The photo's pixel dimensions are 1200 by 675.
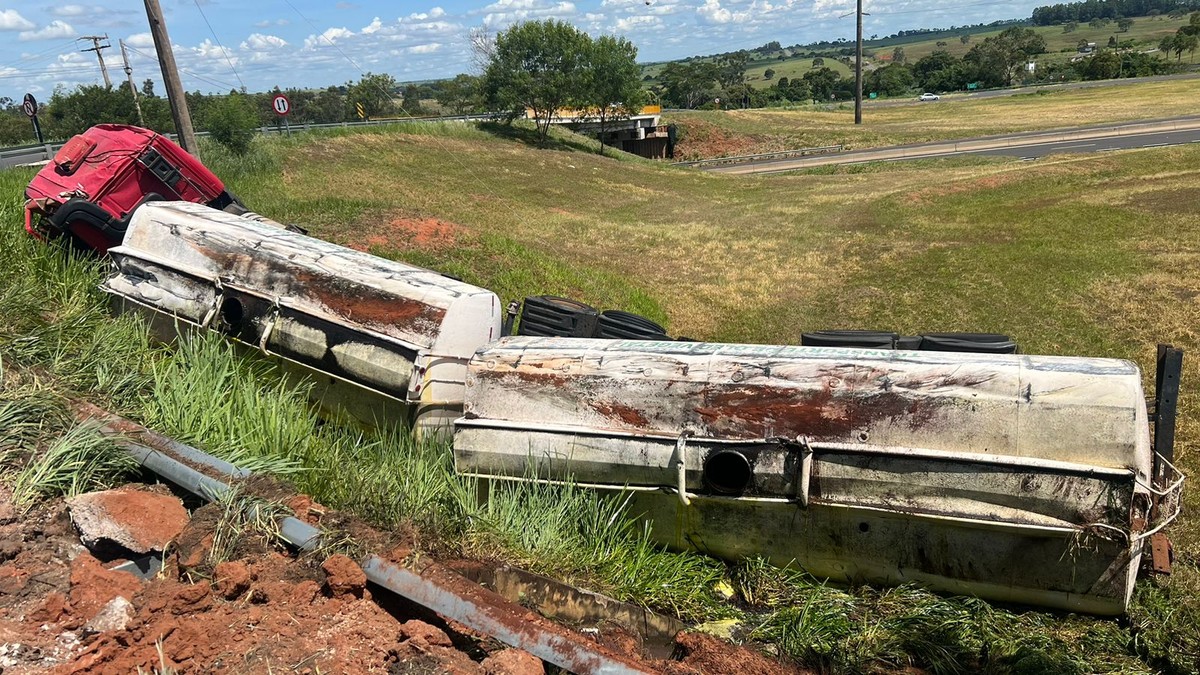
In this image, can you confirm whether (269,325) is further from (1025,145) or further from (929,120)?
(929,120)

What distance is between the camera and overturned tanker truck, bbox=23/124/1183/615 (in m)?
4.07

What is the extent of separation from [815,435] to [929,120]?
62975 millimetres

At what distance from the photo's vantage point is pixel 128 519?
3193 millimetres

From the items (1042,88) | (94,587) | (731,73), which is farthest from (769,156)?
(731,73)

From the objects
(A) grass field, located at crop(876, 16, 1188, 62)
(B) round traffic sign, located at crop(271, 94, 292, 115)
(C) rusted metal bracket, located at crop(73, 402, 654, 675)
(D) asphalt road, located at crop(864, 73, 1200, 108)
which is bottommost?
(C) rusted metal bracket, located at crop(73, 402, 654, 675)

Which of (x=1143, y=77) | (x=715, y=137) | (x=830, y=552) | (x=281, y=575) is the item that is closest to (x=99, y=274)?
(x=281, y=575)

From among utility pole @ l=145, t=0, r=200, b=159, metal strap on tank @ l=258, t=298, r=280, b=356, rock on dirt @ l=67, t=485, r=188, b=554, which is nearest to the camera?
rock on dirt @ l=67, t=485, r=188, b=554

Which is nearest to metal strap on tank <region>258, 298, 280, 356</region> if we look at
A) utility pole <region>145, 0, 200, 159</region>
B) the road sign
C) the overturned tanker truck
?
the overturned tanker truck

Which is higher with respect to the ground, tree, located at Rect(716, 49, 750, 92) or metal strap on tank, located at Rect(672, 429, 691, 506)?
tree, located at Rect(716, 49, 750, 92)

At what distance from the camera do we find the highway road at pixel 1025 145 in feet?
109

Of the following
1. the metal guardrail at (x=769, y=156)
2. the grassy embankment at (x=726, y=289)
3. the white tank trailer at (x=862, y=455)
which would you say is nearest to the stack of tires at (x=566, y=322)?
the white tank trailer at (x=862, y=455)

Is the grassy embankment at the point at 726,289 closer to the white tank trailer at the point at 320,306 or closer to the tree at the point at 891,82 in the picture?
the white tank trailer at the point at 320,306

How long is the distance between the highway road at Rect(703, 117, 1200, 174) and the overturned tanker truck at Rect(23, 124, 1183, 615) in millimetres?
32473

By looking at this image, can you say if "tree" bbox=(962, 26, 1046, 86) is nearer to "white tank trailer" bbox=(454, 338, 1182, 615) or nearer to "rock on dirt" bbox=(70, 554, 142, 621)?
"white tank trailer" bbox=(454, 338, 1182, 615)
